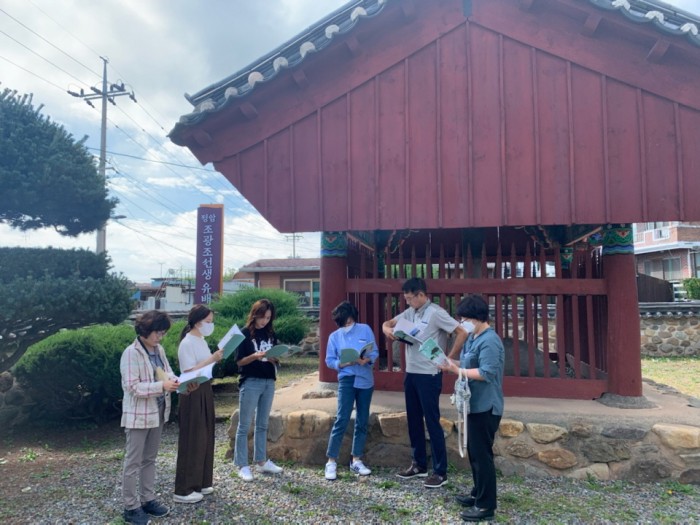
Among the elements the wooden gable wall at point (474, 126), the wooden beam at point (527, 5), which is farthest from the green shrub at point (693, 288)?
the wooden beam at point (527, 5)

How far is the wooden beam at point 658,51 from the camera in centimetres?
428

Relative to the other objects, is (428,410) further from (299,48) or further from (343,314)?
(299,48)

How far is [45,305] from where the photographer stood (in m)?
5.68

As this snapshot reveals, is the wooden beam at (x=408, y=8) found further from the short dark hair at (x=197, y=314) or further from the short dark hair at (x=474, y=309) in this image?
the short dark hair at (x=197, y=314)

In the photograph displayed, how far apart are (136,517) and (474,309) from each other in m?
2.91

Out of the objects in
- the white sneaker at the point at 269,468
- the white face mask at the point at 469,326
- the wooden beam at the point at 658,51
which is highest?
the wooden beam at the point at 658,51

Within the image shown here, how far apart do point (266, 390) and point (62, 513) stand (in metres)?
1.84

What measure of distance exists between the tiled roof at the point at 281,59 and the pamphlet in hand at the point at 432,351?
119 inches

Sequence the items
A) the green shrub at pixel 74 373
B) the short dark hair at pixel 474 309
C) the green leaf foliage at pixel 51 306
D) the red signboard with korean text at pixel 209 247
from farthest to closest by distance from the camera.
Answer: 1. the red signboard with korean text at pixel 209 247
2. the green shrub at pixel 74 373
3. the green leaf foliage at pixel 51 306
4. the short dark hair at pixel 474 309

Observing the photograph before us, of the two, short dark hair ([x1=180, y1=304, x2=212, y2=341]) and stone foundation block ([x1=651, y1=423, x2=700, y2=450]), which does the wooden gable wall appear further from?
stone foundation block ([x1=651, y1=423, x2=700, y2=450])

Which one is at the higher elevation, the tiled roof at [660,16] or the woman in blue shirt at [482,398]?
the tiled roof at [660,16]

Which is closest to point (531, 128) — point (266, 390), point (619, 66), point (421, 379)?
point (619, 66)

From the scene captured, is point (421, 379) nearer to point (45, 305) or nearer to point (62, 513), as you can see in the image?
point (62, 513)

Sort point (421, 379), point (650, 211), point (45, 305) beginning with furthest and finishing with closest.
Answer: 1. point (45, 305)
2. point (650, 211)
3. point (421, 379)
